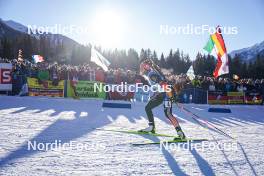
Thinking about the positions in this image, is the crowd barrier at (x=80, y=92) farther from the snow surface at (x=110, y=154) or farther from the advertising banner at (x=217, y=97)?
the snow surface at (x=110, y=154)

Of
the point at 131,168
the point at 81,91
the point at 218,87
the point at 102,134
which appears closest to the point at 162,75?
the point at 102,134

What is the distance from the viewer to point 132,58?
300ft

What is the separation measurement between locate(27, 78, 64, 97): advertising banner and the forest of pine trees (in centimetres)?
3879

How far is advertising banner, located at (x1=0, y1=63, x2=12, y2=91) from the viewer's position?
20125mm

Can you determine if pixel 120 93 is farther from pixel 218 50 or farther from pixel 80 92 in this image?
pixel 218 50

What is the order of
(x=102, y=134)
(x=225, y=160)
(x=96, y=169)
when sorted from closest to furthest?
(x=96, y=169) → (x=225, y=160) → (x=102, y=134)

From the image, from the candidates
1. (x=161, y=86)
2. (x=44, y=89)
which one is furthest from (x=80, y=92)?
(x=161, y=86)

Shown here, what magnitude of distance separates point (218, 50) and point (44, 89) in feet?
36.3

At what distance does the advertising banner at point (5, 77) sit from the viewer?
Answer: 20.1m

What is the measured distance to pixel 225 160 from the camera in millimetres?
6754

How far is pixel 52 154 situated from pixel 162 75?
12.9 ft

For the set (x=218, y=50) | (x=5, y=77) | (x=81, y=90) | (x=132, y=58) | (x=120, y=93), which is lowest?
(x=120, y=93)

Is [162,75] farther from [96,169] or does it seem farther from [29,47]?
[29,47]

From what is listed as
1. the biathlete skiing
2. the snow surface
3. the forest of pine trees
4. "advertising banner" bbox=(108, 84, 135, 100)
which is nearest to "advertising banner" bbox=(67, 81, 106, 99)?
"advertising banner" bbox=(108, 84, 135, 100)
